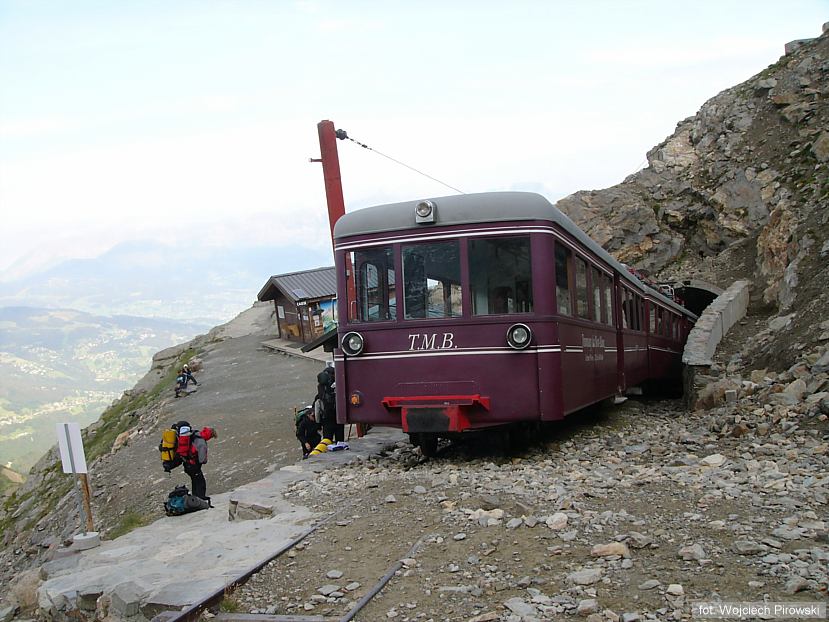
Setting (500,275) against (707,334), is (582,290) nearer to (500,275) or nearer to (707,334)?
(500,275)

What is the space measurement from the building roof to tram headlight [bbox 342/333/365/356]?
1064 inches

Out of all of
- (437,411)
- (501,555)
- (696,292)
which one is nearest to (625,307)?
(437,411)

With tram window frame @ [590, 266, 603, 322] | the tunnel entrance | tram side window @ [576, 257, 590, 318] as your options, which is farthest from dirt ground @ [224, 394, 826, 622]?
the tunnel entrance

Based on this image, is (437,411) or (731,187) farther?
(731,187)

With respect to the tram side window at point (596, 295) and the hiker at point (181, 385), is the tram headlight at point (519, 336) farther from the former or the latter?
the hiker at point (181, 385)

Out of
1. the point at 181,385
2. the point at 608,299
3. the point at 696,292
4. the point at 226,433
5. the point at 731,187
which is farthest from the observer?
the point at 731,187

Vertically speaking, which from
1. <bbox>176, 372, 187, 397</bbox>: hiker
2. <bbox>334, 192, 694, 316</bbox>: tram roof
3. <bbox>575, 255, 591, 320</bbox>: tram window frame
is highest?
<bbox>334, 192, 694, 316</bbox>: tram roof

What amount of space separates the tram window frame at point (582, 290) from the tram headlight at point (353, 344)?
2808 millimetres

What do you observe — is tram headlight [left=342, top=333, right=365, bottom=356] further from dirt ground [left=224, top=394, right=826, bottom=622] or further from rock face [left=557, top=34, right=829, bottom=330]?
rock face [left=557, top=34, right=829, bottom=330]

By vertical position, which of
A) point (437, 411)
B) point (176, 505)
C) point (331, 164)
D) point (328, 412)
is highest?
point (331, 164)

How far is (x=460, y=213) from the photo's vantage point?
9.03 metres

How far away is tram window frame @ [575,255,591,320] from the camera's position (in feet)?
33.4

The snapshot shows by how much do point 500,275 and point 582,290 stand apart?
6.17ft

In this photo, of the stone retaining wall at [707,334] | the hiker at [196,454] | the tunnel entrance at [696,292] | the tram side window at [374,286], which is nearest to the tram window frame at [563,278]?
the tram side window at [374,286]
